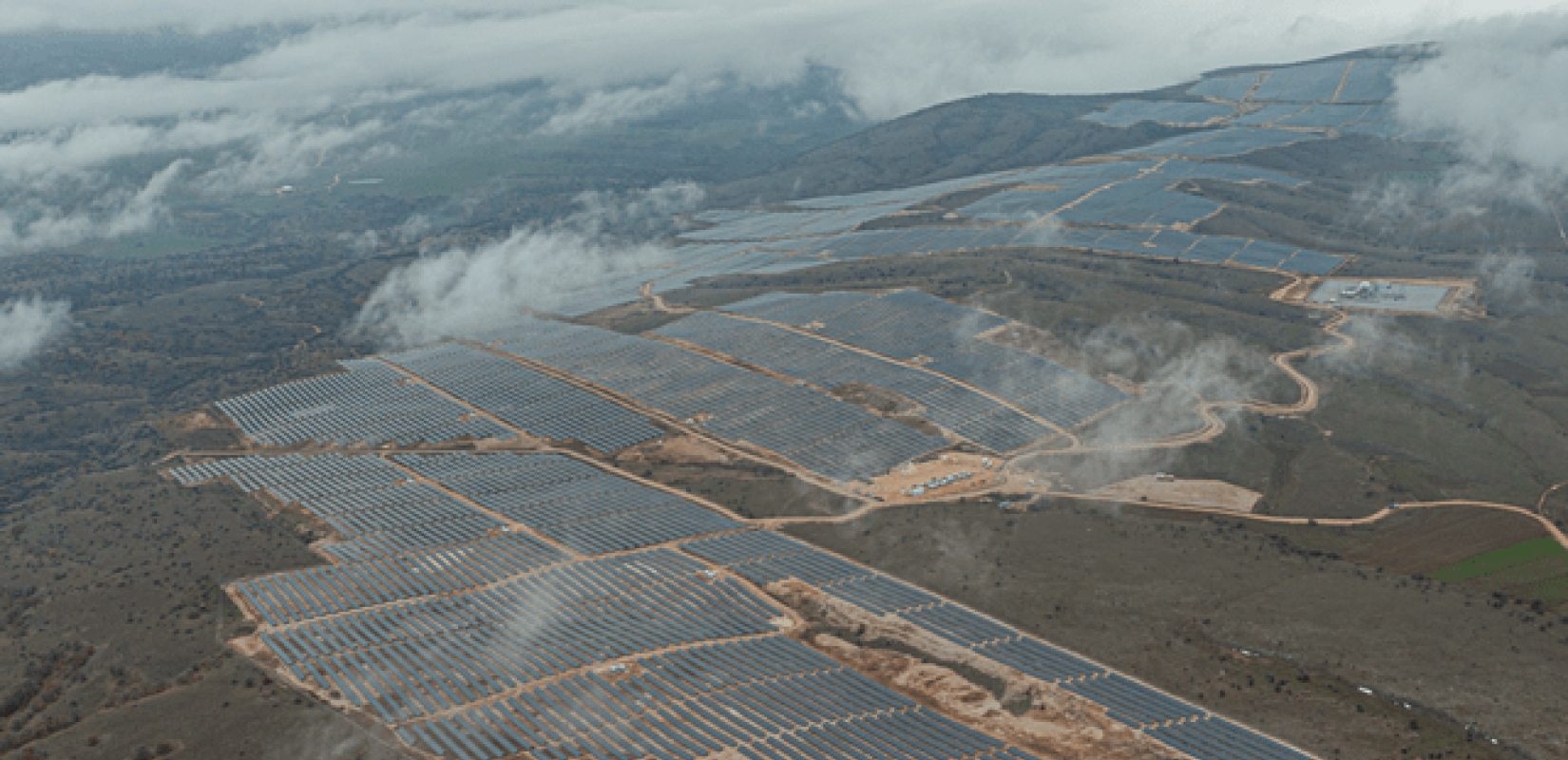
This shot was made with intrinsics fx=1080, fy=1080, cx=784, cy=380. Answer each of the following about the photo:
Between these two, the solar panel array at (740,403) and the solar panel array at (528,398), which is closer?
the solar panel array at (740,403)

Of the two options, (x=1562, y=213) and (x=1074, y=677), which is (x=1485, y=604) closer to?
(x=1074, y=677)

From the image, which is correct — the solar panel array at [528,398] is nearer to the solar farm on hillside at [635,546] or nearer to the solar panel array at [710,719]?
the solar farm on hillside at [635,546]

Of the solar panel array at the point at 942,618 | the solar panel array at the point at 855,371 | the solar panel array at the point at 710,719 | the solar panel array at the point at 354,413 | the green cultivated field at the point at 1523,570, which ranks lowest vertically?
the solar panel array at the point at 710,719

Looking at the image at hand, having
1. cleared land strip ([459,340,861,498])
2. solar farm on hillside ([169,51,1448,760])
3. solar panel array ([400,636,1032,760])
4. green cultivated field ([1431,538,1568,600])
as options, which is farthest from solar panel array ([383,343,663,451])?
green cultivated field ([1431,538,1568,600])

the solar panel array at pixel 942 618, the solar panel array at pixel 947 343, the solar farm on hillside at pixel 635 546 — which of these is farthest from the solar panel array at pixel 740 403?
the solar panel array at pixel 942 618

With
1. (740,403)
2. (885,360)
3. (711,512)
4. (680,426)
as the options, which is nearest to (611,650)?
(711,512)
